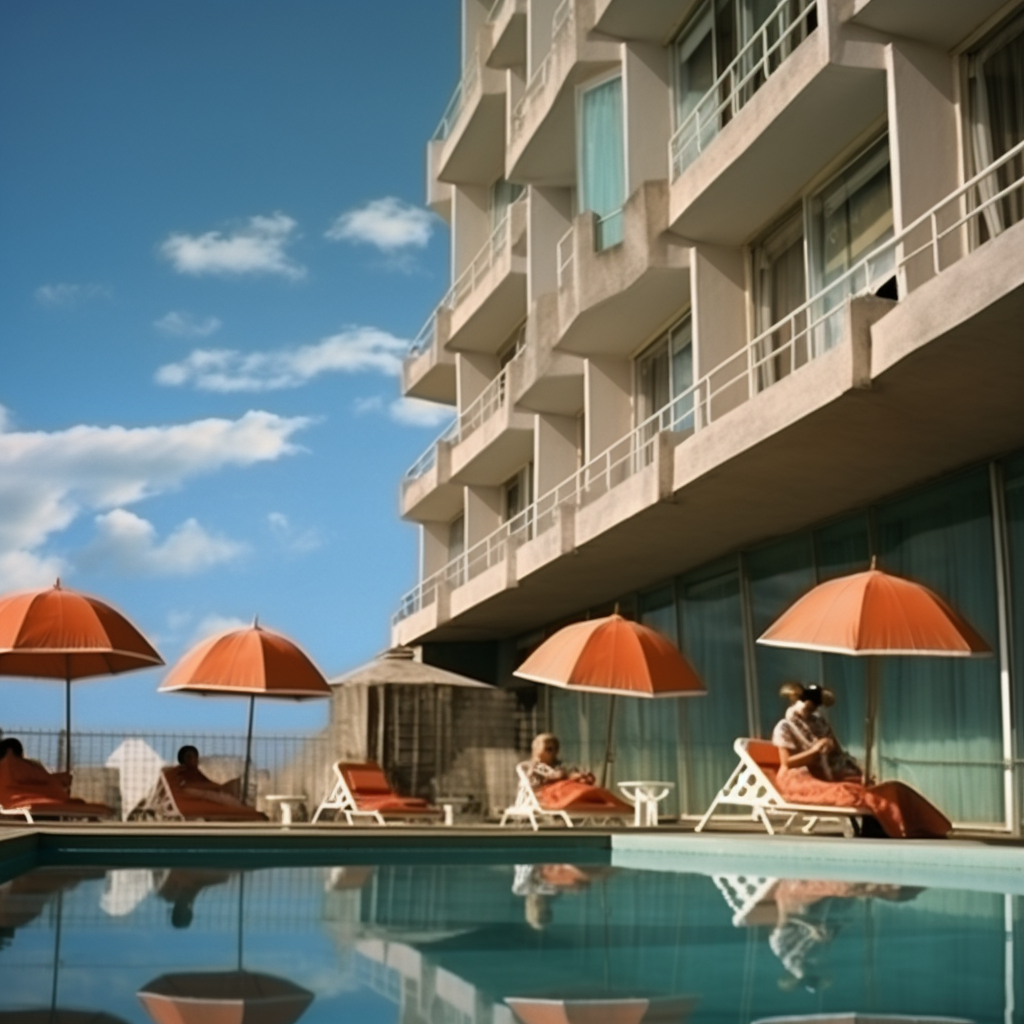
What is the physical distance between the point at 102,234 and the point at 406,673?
21577 mm

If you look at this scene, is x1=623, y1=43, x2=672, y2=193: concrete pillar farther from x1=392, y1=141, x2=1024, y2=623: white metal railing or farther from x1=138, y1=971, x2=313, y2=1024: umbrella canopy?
x1=138, y1=971, x2=313, y2=1024: umbrella canopy

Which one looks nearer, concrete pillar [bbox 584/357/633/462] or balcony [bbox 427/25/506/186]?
concrete pillar [bbox 584/357/633/462]

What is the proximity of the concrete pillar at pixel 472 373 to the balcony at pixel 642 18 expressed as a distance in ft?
38.2

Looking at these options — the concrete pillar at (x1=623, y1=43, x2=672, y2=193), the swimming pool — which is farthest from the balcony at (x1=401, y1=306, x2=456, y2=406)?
the swimming pool

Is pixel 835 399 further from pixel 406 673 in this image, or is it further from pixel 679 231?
pixel 406 673

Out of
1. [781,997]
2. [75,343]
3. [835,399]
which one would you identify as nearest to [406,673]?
[835,399]

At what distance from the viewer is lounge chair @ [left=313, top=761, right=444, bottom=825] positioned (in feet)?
60.6

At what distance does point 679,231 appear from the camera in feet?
56.3

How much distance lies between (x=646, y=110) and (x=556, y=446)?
6594 mm

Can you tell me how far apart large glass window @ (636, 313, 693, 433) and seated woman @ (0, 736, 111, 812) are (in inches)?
318

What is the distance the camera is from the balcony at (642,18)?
1848 cm

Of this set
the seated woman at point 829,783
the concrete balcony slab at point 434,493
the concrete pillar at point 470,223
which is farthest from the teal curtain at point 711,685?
the concrete pillar at point 470,223

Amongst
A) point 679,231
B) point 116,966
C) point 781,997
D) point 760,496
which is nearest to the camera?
point 781,997

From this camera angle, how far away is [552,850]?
12820 mm
